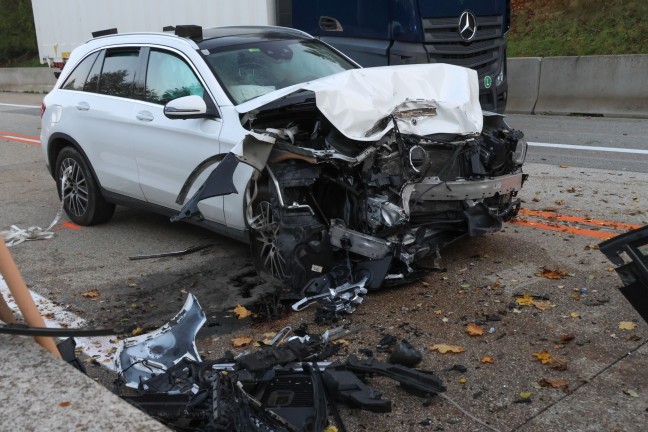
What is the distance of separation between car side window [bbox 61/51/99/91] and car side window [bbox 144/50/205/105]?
119 centimetres

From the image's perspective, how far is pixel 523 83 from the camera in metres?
15.4

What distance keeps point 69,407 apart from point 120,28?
607 inches

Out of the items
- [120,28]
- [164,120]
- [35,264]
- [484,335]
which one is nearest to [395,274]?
[484,335]

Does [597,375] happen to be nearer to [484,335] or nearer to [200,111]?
[484,335]

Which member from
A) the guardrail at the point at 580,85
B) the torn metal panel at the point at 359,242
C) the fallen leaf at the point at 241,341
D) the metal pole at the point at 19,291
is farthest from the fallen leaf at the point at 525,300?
the guardrail at the point at 580,85

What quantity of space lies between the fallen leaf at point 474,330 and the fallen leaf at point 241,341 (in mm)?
1385

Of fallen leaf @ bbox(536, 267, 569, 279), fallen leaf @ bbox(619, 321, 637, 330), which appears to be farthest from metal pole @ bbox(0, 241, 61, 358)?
fallen leaf @ bbox(536, 267, 569, 279)

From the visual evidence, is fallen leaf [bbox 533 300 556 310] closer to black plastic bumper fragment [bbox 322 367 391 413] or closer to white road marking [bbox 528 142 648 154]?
black plastic bumper fragment [bbox 322 367 391 413]

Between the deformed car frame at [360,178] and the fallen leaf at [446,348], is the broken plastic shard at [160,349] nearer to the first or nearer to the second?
the deformed car frame at [360,178]

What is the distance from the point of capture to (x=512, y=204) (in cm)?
589

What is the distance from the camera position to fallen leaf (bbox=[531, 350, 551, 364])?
163 inches

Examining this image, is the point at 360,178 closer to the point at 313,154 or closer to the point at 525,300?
the point at 313,154

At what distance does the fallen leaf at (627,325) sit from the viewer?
4.50m

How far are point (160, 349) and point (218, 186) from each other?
132cm
